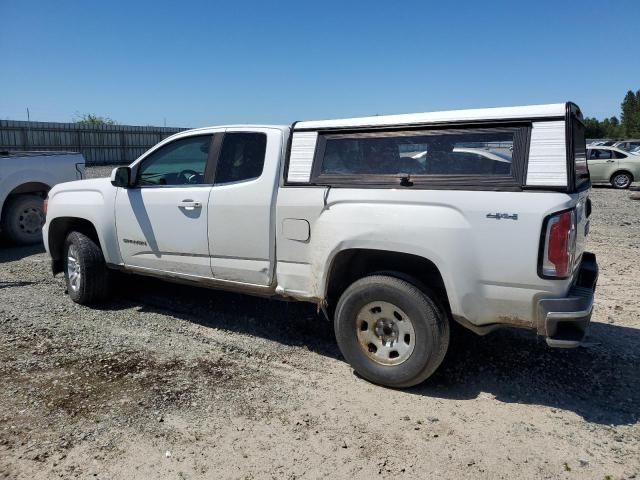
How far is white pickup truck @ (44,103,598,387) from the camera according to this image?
11.0ft

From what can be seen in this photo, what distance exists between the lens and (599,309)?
18.7ft

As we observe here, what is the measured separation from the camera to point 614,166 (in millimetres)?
20078

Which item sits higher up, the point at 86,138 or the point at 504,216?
the point at 86,138

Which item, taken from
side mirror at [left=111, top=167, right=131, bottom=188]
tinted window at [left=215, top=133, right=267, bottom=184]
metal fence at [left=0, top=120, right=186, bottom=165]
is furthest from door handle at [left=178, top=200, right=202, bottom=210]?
metal fence at [left=0, top=120, right=186, bottom=165]

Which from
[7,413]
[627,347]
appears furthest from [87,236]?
[627,347]

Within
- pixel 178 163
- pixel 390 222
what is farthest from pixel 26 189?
pixel 390 222

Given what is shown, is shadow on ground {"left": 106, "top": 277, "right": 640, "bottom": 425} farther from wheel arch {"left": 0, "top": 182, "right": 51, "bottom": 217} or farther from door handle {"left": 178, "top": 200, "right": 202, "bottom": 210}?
wheel arch {"left": 0, "top": 182, "right": 51, "bottom": 217}

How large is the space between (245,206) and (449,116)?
5.98ft

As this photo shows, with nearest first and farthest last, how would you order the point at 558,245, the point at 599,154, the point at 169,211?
the point at 558,245 → the point at 169,211 → the point at 599,154

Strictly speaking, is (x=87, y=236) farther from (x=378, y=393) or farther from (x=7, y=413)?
(x=378, y=393)

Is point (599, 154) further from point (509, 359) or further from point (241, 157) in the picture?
point (241, 157)

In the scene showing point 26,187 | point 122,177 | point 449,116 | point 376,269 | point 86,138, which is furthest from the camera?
point 86,138

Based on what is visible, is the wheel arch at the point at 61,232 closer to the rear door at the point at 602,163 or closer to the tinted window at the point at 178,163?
the tinted window at the point at 178,163

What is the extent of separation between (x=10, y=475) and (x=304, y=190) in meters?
2.65
